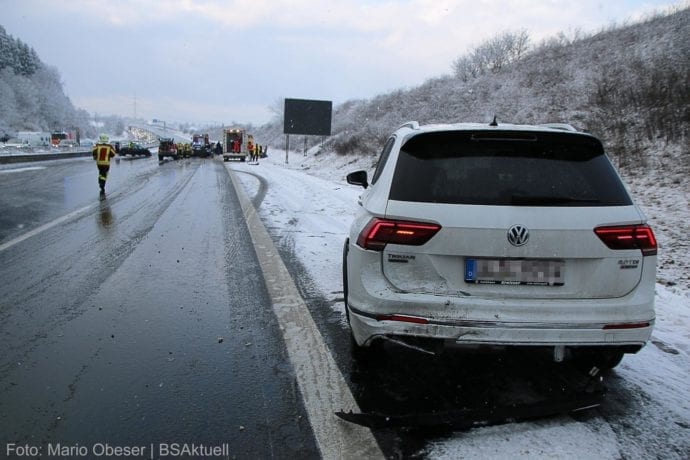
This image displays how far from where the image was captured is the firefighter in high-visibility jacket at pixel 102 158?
14.0 meters

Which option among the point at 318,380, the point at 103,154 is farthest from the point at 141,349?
the point at 103,154

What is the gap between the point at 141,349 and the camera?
3.57 metres

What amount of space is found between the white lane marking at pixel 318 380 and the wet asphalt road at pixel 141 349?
8 centimetres

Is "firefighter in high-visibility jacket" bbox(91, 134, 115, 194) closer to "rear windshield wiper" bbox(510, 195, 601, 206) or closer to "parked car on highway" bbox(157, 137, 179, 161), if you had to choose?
"rear windshield wiper" bbox(510, 195, 601, 206)

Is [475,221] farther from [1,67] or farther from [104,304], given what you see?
[1,67]

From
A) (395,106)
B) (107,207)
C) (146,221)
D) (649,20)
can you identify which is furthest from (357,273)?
(395,106)

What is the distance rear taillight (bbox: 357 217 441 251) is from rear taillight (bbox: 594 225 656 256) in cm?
94

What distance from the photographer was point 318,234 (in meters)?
8.54

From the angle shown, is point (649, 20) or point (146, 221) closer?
point (146, 221)

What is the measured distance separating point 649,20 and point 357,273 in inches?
1369

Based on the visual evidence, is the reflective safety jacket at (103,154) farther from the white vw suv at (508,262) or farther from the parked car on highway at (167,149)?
the parked car on highway at (167,149)

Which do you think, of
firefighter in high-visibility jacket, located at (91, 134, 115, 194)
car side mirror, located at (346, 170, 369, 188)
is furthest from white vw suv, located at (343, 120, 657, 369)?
firefighter in high-visibility jacket, located at (91, 134, 115, 194)

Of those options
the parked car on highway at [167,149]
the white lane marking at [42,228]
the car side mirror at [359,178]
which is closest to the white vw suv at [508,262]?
the car side mirror at [359,178]

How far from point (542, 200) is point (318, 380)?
179cm
